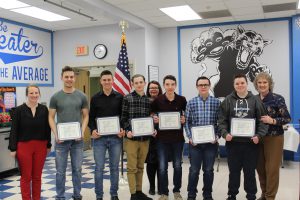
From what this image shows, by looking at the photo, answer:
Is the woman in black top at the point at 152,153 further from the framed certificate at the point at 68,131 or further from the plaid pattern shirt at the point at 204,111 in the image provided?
the framed certificate at the point at 68,131

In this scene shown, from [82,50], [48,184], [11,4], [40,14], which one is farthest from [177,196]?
[82,50]

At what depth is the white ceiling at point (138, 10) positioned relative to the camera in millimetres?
→ 5301

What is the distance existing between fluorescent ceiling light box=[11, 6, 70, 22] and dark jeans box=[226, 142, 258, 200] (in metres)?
4.20

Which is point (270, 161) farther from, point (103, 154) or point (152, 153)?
point (103, 154)

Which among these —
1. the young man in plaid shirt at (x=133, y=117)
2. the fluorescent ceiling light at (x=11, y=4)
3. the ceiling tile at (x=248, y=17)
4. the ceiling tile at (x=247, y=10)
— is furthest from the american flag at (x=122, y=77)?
the ceiling tile at (x=248, y=17)

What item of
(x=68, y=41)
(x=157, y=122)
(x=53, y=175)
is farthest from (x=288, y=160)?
(x=68, y=41)

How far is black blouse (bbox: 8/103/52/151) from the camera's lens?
130 inches

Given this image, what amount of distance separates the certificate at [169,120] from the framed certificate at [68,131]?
93cm

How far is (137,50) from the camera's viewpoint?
686 cm

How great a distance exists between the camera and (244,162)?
3439 mm

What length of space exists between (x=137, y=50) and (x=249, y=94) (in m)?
3.79

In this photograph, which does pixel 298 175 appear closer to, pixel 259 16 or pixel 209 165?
pixel 209 165

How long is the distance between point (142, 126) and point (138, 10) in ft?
9.61

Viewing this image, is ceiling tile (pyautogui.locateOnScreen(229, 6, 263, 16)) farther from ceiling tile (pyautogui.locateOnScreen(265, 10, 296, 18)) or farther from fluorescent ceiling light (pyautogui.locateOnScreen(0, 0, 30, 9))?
fluorescent ceiling light (pyautogui.locateOnScreen(0, 0, 30, 9))
